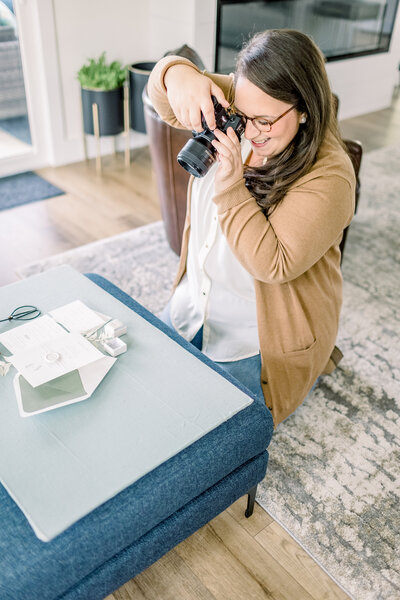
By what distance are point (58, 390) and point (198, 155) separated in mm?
563

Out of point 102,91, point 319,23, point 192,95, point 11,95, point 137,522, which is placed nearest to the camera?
point 137,522

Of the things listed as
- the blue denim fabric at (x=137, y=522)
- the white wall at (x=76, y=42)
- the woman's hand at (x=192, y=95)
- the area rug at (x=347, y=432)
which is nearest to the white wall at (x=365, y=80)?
the white wall at (x=76, y=42)

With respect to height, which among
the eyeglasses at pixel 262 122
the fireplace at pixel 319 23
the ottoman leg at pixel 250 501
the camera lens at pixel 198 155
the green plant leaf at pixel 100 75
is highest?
the eyeglasses at pixel 262 122

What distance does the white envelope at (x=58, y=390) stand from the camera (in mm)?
1074

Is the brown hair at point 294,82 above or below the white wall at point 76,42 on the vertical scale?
above

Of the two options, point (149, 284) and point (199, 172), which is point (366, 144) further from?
point (199, 172)

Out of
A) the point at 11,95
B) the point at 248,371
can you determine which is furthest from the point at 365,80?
the point at 248,371

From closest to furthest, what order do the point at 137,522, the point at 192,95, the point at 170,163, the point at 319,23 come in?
the point at 137,522 < the point at 192,95 < the point at 170,163 < the point at 319,23

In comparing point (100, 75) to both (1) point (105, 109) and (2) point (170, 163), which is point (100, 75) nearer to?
(1) point (105, 109)

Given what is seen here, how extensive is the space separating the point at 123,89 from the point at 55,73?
0.39m

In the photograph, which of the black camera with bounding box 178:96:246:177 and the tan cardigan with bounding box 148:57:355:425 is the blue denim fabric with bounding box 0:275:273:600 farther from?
the black camera with bounding box 178:96:246:177

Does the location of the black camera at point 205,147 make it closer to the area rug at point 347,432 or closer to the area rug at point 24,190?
the area rug at point 347,432

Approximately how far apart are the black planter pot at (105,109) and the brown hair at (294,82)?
2.08 metres

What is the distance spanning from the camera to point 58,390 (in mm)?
1109
